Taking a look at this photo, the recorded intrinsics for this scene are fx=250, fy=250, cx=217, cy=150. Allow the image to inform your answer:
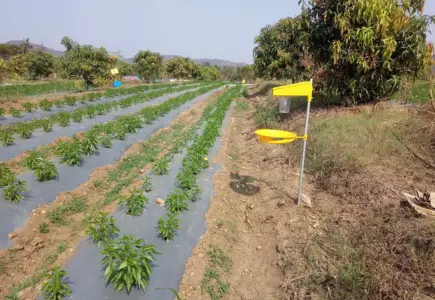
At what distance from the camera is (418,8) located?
25.1ft

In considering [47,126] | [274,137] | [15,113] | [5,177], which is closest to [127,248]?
[274,137]

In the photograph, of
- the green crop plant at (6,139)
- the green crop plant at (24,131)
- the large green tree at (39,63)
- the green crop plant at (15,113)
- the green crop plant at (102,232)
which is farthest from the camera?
the large green tree at (39,63)

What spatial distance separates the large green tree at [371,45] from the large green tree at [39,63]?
37.2m

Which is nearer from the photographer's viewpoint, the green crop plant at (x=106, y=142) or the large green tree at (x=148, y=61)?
the green crop plant at (x=106, y=142)

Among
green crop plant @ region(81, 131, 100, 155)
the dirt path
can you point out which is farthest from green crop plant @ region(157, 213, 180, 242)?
green crop plant @ region(81, 131, 100, 155)

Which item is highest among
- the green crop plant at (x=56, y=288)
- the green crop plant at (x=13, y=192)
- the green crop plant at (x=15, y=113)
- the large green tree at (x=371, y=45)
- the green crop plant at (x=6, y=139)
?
the large green tree at (x=371, y=45)

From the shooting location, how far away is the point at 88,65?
17766 mm

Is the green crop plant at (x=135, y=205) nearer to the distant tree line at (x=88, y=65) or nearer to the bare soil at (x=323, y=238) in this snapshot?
the bare soil at (x=323, y=238)

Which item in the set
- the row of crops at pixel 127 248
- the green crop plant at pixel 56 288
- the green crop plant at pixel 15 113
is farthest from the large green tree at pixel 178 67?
the green crop plant at pixel 56 288

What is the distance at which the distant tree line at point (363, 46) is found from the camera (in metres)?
7.27

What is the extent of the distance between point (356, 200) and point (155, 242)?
11.1ft

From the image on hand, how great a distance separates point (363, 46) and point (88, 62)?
680 inches

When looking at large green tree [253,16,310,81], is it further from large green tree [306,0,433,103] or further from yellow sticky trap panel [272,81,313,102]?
yellow sticky trap panel [272,81,313,102]

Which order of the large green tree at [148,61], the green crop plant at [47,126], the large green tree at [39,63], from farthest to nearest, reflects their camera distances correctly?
the large green tree at [148,61] < the large green tree at [39,63] < the green crop plant at [47,126]
